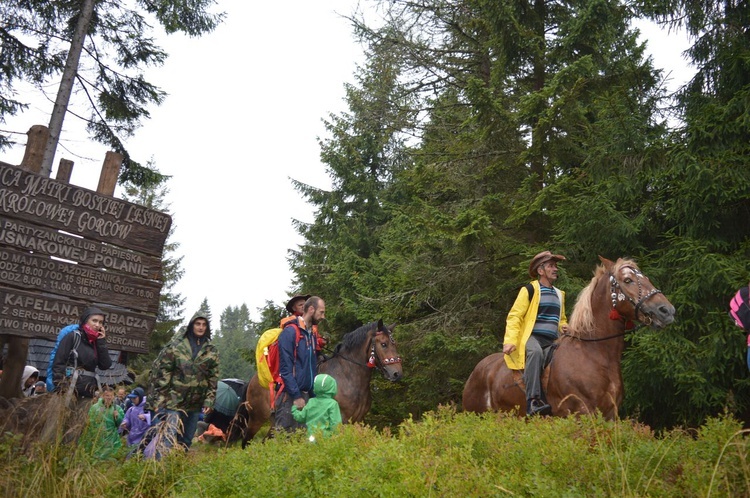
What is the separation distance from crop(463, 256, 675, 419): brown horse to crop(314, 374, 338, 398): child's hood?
2.09 m

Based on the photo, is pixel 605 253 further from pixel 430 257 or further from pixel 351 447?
pixel 351 447

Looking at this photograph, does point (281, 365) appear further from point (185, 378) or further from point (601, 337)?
point (601, 337)

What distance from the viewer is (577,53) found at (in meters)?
13.3

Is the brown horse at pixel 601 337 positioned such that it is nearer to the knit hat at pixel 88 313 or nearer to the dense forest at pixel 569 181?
the dense forest at pixel 569 181

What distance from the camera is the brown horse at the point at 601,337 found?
22.7 ft

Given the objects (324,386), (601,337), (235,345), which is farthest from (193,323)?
(235,345)

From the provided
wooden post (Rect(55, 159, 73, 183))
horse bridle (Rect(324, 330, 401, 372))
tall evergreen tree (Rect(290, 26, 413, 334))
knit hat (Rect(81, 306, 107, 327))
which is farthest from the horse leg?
tall evergreen tree (Rect(290, 26, 413, 334))

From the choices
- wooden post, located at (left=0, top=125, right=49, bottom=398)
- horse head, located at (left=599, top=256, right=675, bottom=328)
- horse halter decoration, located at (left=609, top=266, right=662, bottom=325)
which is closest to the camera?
horse head, located at (left=599, top=256, right=675, bottom=328)

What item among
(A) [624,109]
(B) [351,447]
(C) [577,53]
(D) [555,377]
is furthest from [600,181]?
(B) [351,447]

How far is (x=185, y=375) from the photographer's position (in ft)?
27.1

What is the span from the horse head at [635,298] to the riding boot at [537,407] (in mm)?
1239

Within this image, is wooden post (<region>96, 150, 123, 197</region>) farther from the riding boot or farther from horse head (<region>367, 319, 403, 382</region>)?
the riding boot

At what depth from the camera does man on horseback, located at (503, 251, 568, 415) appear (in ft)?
24.9

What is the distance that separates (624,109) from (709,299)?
3544 millimetres
